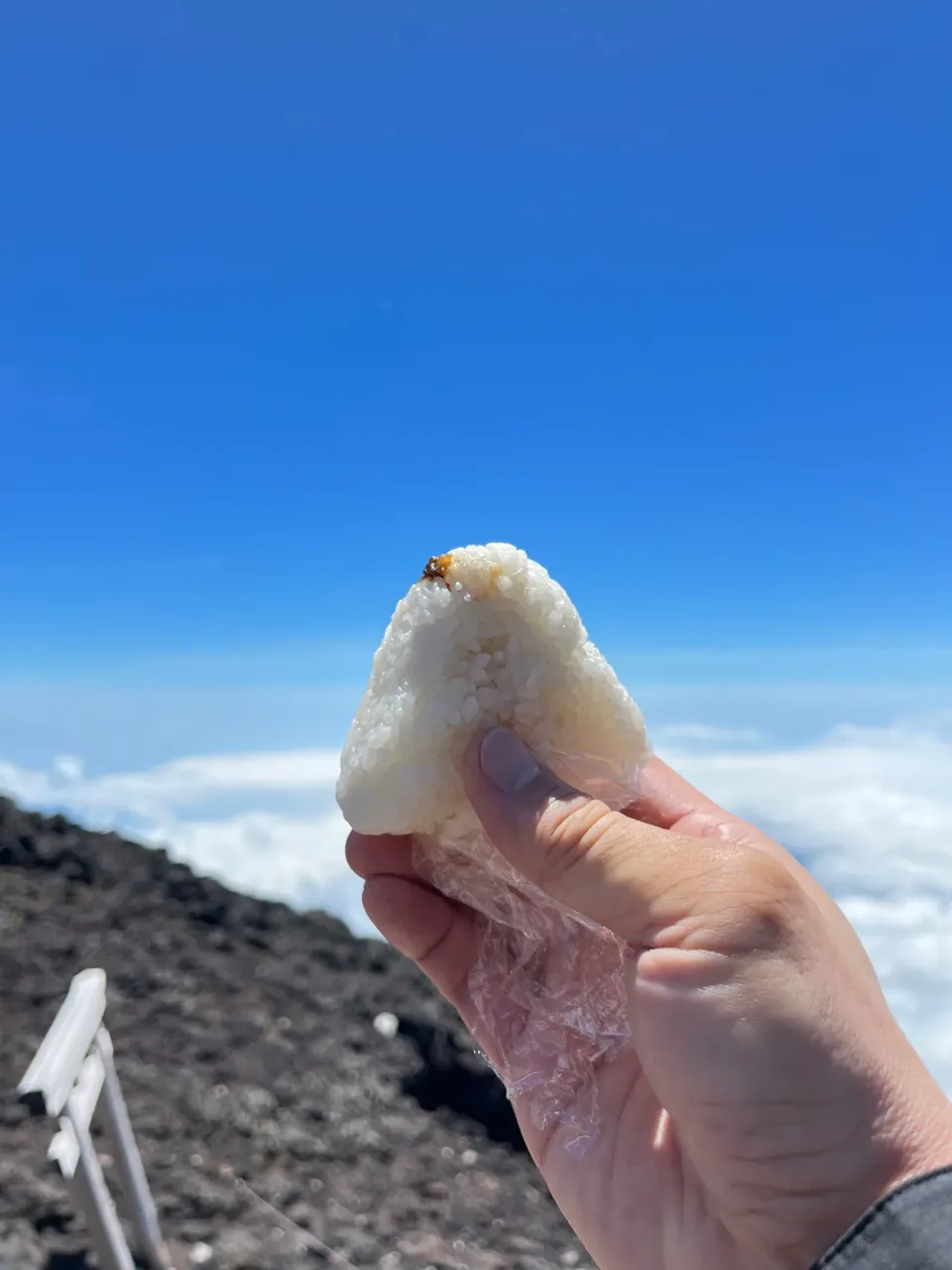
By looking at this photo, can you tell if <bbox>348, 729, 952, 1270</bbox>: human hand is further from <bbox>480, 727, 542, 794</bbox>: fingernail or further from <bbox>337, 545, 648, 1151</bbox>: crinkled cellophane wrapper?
<bbox>337, 545, 648, 1151</bbox>: crinkled cellophane wrapper

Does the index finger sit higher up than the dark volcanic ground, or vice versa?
the index finger

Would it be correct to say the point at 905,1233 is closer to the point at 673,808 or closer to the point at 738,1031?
the point at 738,1031

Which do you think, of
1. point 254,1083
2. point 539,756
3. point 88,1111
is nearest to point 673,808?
point 539,756

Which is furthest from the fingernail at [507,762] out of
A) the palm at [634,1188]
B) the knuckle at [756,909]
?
the palm at [634,1188]

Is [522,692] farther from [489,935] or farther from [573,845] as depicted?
[489,935]

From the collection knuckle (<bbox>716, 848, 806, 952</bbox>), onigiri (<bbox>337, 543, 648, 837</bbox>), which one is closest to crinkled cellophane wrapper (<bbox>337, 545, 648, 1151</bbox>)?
onigiri (<bbox>337, 543, 648, 837</bbox>)

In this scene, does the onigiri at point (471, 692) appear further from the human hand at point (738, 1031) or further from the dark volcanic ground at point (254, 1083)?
the dark volcanic ground at point (254, 1083)

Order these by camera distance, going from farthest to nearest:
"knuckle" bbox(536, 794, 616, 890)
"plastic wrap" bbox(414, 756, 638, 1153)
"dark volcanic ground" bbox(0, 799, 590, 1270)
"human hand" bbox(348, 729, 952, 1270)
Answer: "dark volcanic ground" bbox(0, 799, 590, 1270) < "plastic wrap" bbox(414, 756, 638, 1153) < "knuckle" bbox(536, 794, 616, 890) < "human hand" bbox(348, 729, 952, 1270)
